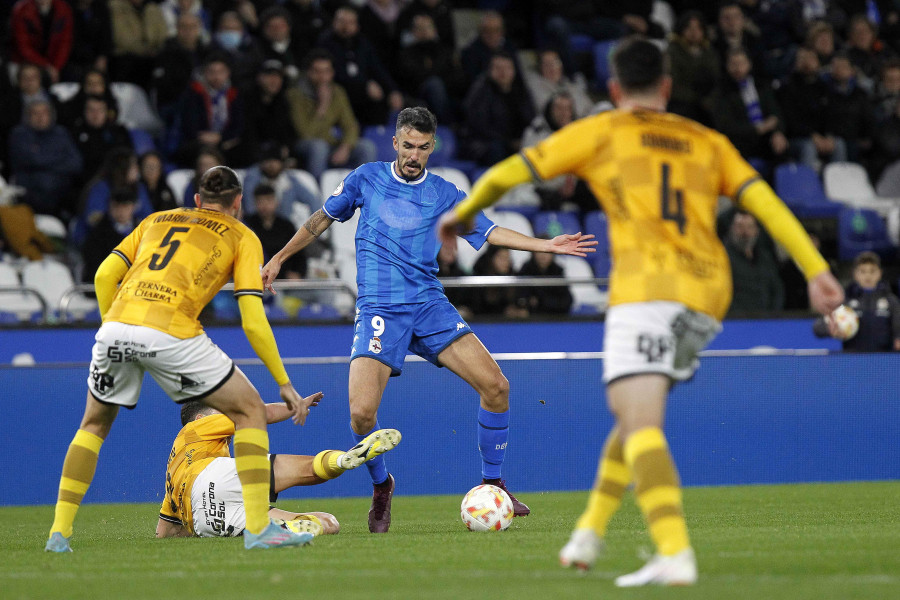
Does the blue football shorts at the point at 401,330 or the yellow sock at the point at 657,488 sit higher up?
the blue football shorts at the point at 401,330

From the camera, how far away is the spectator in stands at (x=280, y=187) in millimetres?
12711

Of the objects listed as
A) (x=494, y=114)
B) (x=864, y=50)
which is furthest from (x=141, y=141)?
(x=864, y=50)

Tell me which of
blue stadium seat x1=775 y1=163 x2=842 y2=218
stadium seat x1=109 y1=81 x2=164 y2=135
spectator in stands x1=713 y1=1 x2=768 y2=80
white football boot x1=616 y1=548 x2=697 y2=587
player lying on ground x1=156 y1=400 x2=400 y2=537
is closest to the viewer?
white football boot x1=616 y1=548 x2=697 y2=587

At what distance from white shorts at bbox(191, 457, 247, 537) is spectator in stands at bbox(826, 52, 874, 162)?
440 inches

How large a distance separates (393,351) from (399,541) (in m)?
1.38

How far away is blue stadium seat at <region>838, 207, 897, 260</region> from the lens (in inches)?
546

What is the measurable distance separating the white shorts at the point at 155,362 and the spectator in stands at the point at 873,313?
6856mm

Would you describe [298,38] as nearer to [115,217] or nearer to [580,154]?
[115,217]

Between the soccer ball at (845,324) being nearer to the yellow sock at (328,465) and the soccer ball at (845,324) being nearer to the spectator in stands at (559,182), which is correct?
the spectator in stands at (559,182)

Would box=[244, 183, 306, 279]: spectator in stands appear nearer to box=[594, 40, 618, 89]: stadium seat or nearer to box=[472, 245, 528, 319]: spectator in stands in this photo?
box=[472, 245, 528, 319]: spectator in stands

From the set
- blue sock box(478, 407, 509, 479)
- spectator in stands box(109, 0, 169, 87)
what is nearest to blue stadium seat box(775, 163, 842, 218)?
spectator in stands box(109, 0, 169, 87)

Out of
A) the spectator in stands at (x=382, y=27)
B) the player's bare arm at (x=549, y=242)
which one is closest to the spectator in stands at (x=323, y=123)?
the spectator in stands at (x=382, y=27)

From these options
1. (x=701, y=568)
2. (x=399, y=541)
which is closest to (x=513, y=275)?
(x=399, y=541)

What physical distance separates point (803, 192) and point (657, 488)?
11148 millimetres
